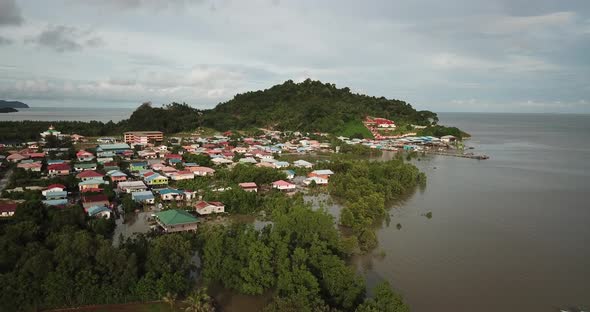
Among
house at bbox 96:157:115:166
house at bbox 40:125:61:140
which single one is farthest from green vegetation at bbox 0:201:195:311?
house at bbox 40:125:61:140

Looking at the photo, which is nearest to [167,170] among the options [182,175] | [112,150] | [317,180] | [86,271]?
[182,175]

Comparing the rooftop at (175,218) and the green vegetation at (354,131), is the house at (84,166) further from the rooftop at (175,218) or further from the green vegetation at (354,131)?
the green vegetation at (354,131)

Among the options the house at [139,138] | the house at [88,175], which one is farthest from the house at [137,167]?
the house at [139,138]

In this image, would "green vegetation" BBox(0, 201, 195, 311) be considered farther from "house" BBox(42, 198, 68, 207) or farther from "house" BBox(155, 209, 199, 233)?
"house" BBox(42, 198, 68, 207)

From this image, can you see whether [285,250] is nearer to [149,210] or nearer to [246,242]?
[246,242]

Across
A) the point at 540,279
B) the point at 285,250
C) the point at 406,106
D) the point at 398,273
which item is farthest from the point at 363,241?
the point at 406,106
